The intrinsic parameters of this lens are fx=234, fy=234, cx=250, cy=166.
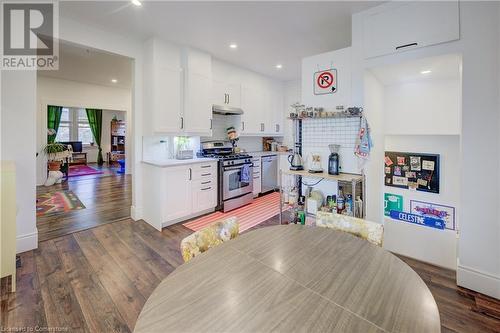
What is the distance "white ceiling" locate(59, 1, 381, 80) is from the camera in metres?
2.56

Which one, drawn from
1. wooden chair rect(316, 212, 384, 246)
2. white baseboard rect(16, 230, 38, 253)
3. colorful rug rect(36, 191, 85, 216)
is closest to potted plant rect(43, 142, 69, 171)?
colorful rug rect(36, 191, 85, 216)

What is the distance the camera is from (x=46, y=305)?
1.78 metres

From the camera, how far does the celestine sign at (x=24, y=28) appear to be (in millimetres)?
2459

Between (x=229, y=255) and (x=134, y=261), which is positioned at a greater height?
(x=229, y=255)

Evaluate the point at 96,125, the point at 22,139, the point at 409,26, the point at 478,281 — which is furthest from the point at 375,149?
the point at 96,125

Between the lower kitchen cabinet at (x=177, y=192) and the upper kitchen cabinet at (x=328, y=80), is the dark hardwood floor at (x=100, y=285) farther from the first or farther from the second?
the upper kitchen cabinet at (x=328, y=80)

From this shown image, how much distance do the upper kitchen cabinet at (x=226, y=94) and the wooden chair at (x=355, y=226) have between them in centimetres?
332

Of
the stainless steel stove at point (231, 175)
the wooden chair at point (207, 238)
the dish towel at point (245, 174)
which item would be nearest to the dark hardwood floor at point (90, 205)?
the stainless steel stove at point (231, 175)

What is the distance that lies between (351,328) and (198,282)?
0.57 meters

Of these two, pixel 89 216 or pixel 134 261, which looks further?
pixel 89 216

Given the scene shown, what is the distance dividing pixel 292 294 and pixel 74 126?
1220 centimetres

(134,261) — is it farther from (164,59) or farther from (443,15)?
(443,15)

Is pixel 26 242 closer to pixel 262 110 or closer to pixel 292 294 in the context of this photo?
pixel 292 294

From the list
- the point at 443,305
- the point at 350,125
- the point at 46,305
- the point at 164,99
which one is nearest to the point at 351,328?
the point at 443,305
